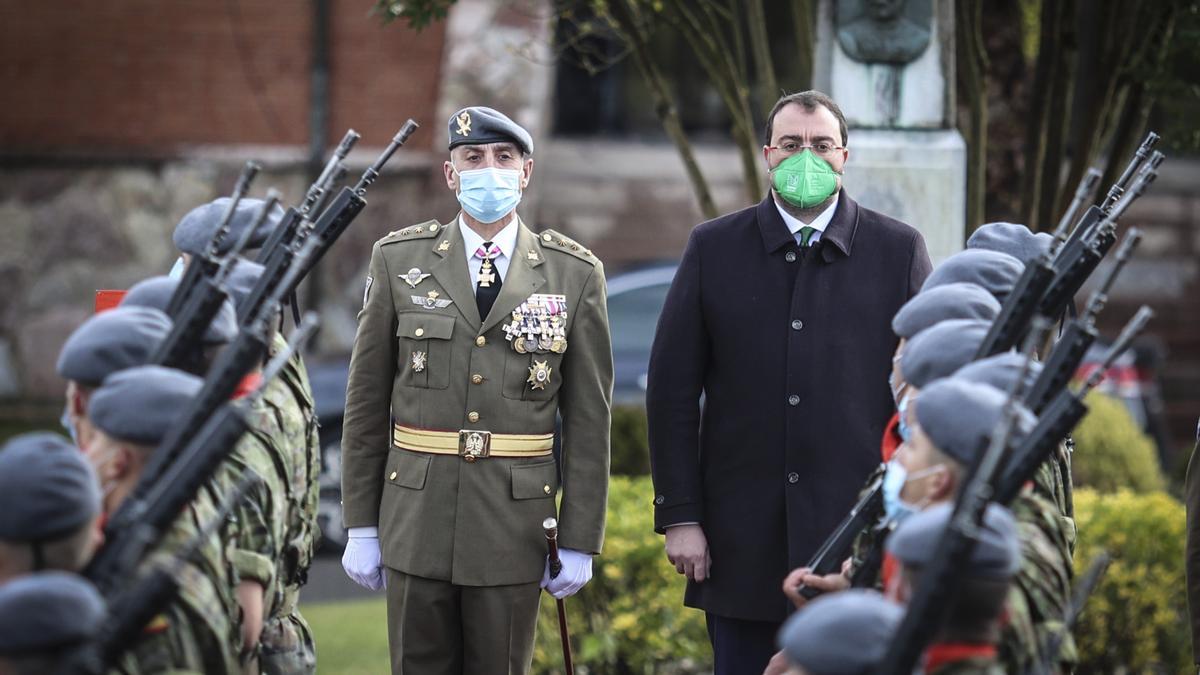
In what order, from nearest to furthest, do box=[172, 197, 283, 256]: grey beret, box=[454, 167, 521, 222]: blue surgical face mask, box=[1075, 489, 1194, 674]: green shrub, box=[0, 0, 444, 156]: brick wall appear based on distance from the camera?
box=[172, 197, 283, 256]: grey beret < box=[454, 167, 521, 222]: blue surgical face mask < box=[1075, 489, 1194, 674]: green shrub < box=[0, 0, 444, 156]: brick wall

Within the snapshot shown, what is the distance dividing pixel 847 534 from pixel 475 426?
1283 mm

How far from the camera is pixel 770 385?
4.60 m

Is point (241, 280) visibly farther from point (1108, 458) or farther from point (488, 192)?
point (1108, 458)

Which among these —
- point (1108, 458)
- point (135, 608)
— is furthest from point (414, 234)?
point (1108, 458)

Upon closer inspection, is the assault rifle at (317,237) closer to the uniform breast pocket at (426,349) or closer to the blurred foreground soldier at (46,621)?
the uniform breast pocket at (426,349)

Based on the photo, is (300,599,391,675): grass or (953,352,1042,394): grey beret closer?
(953,352,1042,394): grey beret

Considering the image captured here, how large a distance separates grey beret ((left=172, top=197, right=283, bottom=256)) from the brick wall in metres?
8.59

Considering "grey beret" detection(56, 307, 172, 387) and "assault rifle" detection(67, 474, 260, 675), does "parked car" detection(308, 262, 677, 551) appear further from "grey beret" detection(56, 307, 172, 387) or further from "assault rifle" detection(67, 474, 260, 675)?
"assault rifle" detection(67, 474, 260, 675)

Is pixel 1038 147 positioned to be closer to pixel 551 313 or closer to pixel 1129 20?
pixel 1129 20

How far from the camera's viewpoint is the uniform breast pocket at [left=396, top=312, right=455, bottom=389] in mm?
4684

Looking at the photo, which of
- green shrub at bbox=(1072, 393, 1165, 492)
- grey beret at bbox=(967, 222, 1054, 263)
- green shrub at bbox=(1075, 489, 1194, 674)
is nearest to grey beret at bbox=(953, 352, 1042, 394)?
grey beret at bbox=(967, 222, 1054, 263)

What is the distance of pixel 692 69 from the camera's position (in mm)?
14539

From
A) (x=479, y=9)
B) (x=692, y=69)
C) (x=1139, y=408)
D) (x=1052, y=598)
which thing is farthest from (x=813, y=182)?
(x=692, y=69)

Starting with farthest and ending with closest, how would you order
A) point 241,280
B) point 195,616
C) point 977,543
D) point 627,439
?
point 627,439 < point 241,280 < point 195,616 < point 977,543
